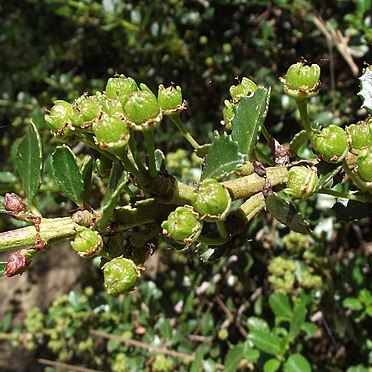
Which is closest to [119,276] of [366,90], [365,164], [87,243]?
[87,243]

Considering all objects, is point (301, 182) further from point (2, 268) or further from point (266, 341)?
point (266, 341)

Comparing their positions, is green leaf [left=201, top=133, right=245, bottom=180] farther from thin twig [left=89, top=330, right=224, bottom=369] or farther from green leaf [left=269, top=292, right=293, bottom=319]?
thin twig [left=89, top=330, right=224, bottom=369]

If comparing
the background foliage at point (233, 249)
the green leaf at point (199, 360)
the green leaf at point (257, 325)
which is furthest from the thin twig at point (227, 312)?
the green leaf at point (257, 325)

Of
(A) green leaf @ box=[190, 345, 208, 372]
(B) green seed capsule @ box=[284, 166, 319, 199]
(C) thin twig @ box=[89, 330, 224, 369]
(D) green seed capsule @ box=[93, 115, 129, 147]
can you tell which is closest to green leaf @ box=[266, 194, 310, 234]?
(B) green seed capsule @ box=[284, 166, 319, 199]

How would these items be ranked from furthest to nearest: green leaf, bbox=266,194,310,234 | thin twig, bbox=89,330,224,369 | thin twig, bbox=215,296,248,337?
thin twig, bbox=215,296,248,337
thin twig, bbox=89,330,224,369
green leaf, bbox=266,194,310,234

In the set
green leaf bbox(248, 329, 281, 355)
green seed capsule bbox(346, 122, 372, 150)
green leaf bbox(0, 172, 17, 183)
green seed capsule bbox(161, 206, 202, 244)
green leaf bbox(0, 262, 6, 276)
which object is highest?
green seed capsule bbox(346, 122, 372, 150)

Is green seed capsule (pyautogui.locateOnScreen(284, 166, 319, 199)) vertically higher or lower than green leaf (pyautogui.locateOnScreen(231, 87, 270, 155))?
lower

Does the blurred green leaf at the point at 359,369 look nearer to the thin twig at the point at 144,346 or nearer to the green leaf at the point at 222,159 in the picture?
the thin twig at the point at 144,346
